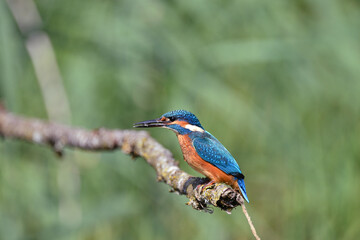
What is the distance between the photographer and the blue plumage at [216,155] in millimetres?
1242

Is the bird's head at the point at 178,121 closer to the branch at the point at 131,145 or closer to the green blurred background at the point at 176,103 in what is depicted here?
the branch at the point at 131,145

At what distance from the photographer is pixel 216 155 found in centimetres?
128

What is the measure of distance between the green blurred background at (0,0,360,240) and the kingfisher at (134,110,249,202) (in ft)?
1.19

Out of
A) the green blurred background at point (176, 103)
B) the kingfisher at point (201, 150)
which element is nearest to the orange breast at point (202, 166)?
the kingfisher at point (201, 150)

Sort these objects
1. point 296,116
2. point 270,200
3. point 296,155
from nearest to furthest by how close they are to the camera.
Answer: point 296,155 < point 296,116 < point 270,200

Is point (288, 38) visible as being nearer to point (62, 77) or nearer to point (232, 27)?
point (232, 27)

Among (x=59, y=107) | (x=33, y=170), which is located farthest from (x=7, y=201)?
(x=59, y=107)

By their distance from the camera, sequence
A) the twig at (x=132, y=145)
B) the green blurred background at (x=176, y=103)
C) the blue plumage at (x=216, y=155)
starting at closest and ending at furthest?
1. the twig at (x=132, y=145)
2. the blue plumage at (x=216, y=155)
3. the green blurred background at (x=176, y=103)

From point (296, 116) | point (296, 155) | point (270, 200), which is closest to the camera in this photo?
point (296, 155)

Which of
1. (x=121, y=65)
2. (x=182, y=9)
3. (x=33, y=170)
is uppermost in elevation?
(x=182, y=9)

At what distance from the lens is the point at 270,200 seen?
221 cm

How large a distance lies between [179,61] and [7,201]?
0.78m

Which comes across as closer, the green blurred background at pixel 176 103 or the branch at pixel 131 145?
the branch at pixel 131 145

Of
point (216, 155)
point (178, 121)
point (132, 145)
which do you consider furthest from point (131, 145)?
point (216, 155)
